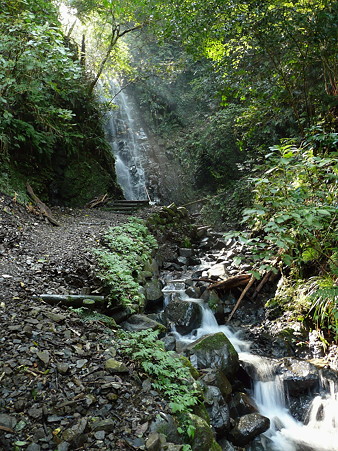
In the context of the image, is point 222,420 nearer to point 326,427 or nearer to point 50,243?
point 326,427

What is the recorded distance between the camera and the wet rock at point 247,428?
3506 mm

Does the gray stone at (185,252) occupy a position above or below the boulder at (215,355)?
above

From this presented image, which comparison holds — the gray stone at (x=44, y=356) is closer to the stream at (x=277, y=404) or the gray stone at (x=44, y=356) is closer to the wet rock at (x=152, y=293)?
the stream at (x=277, y=404)

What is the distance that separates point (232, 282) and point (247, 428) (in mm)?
3315

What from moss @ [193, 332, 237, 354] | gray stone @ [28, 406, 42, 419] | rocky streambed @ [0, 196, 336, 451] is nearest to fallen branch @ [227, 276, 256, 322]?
rocky streambed @ [0, 196, 336, 451]

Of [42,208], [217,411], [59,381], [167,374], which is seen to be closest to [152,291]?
[217,411]

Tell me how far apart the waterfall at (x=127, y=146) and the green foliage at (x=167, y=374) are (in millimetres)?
11415

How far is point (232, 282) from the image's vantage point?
668cm

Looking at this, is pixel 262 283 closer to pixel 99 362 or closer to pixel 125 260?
pixel 125 260

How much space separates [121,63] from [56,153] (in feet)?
17.5

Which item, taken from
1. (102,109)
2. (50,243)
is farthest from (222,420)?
(102,109)

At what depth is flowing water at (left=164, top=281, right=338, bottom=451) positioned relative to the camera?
3807 mm

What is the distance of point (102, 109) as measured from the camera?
36.8ft

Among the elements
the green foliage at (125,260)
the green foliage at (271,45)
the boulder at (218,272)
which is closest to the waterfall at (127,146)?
the green foliage at (125,260)
